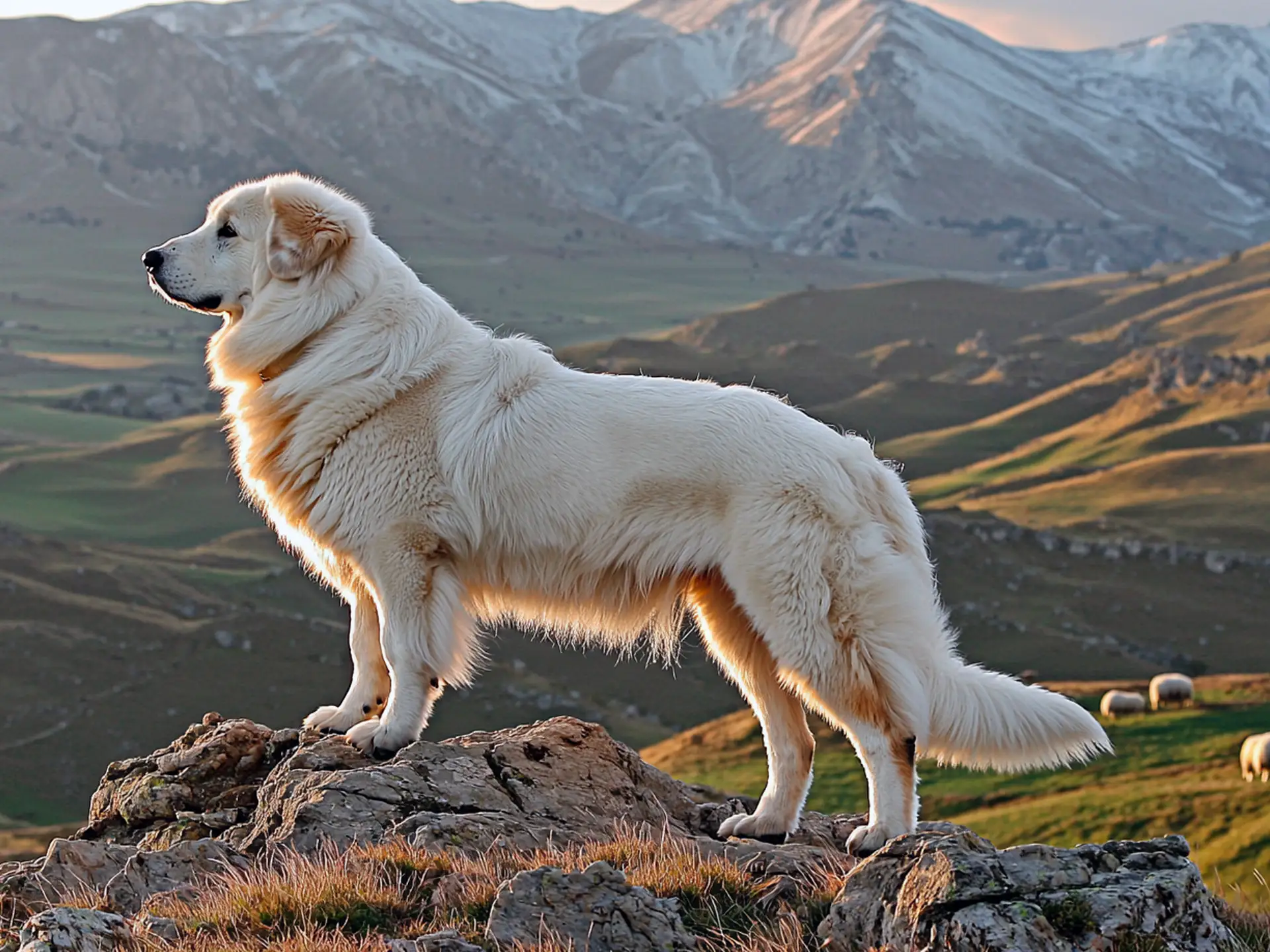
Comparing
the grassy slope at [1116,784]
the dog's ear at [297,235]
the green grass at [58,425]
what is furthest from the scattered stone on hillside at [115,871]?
the green grass at [58,425]

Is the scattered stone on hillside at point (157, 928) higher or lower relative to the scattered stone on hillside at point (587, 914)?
lower

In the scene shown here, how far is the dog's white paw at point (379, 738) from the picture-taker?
33.8ft

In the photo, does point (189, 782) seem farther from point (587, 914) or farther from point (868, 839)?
point (868, 839)

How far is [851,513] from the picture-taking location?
9.12 m

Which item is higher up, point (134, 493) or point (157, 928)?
point (157, 928)

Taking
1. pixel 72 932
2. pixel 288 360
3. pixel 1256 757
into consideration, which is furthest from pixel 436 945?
pixel 1256 757

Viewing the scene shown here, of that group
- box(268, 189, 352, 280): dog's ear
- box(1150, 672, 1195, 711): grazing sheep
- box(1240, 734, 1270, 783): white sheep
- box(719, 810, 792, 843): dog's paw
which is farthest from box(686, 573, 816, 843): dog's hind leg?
box(1150, 672, 1195, 711): grazing sheep

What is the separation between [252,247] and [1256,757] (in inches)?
1937

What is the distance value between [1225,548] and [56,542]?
94.7 m

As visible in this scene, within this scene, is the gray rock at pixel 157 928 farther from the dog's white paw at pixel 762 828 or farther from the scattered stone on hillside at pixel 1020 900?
the dog's white paw at pixel 762 828

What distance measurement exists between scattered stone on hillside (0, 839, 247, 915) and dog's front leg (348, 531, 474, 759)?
1.60 metres

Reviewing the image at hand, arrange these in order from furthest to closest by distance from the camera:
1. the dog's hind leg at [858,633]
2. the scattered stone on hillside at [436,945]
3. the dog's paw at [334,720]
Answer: the dog's paw at [334,720] → the dog's hind leg at [858,633] → the scattered stone on hillside at [436,945]

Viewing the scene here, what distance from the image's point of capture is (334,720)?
1109 cm

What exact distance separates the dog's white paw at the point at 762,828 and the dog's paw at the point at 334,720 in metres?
2.92
